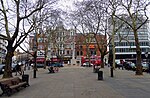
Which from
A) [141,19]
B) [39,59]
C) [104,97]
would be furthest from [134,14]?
[39,59]

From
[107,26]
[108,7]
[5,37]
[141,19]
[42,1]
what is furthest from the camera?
[107,26]

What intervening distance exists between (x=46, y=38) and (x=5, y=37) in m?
40.8

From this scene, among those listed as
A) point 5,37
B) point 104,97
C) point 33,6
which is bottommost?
point 104,97

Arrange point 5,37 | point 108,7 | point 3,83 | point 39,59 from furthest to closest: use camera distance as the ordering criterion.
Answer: point 39,59, point 108,7, point 5,37, point 3,83

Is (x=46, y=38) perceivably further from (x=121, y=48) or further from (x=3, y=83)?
(x=121, y=48)

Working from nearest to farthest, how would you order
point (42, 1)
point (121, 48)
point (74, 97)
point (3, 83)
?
point (74, 97) → point (3, 83) → point (42, 1) → point (121, 48)

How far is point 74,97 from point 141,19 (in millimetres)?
24353

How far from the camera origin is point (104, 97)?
12703mm

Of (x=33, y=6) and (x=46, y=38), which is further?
(x=46, y=38)

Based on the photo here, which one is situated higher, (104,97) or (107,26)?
(107,26)

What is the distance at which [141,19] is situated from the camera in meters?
34.7

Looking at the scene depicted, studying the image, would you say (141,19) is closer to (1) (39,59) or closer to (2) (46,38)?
(2) (46,38)

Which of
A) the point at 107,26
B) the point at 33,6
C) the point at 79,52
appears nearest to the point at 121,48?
the point at 79,52

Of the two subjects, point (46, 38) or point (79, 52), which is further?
point (79, 52)
